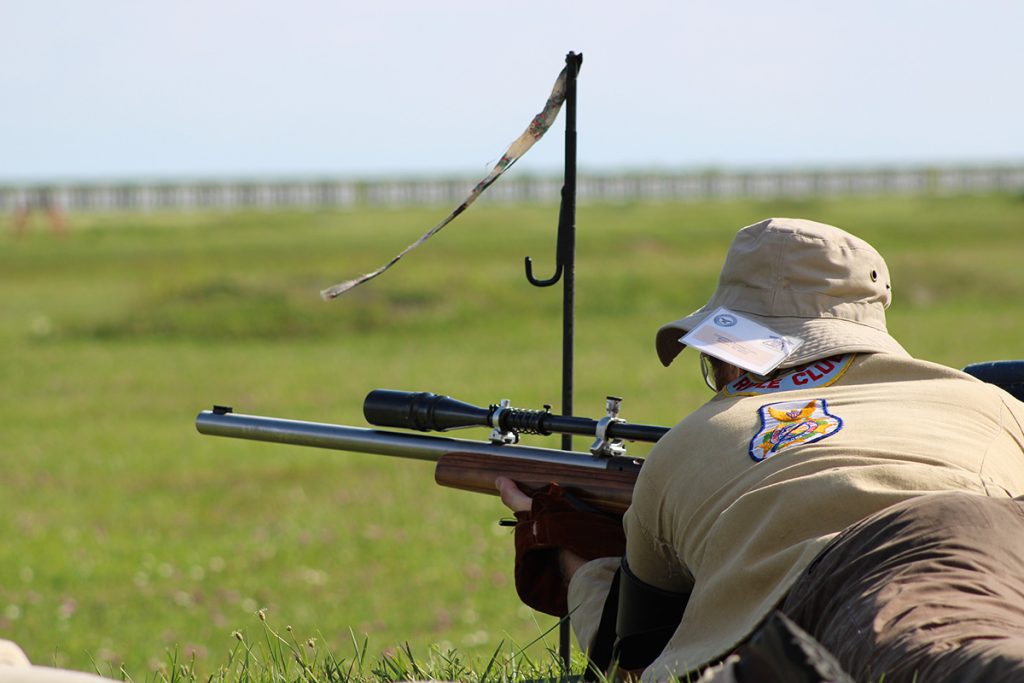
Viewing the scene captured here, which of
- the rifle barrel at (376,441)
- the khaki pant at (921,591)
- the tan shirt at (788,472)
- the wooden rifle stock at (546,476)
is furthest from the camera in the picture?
the rifle barrel at (376,441)

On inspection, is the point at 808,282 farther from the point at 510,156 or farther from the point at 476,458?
the point at 510,156

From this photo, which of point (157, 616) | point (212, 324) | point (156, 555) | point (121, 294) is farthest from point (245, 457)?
point (121, 294)

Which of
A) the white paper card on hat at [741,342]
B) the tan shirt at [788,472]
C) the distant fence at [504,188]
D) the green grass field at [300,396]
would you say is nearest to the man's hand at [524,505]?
the tan shirt at [788,472]

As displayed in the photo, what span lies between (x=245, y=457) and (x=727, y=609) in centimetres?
1079

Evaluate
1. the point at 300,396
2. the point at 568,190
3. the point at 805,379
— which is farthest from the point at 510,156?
the point at 300,396

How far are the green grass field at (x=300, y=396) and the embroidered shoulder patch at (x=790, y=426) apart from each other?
1469 mm

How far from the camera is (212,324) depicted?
22.0 metres

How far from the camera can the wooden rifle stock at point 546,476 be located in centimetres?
347

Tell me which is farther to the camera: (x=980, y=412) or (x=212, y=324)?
(x=212, y=324)

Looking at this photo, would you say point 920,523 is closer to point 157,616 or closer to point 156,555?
point 157,616

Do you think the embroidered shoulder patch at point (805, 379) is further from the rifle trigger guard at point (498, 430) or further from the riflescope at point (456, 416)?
the rifle trigger guard at point (498, 430)

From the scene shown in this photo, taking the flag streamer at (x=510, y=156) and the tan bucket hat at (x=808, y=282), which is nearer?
the tan bucket hat at (x=808, y=282)

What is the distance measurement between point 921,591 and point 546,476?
1.45 metres

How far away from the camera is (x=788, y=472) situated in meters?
2.72
